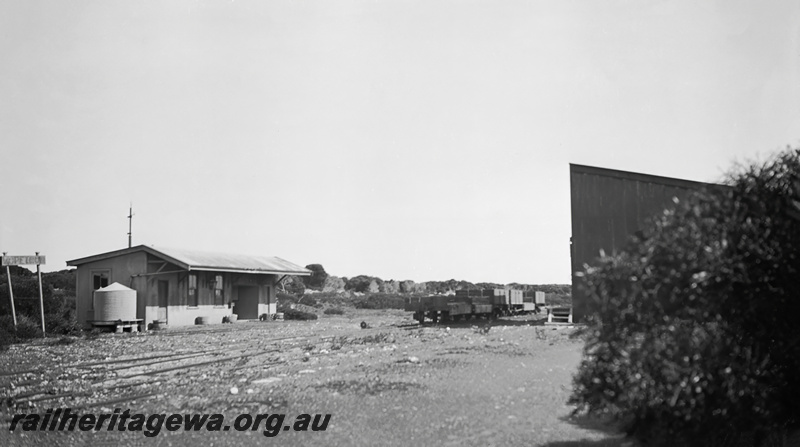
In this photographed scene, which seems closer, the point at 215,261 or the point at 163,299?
the point at 163,299

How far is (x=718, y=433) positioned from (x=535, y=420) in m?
2.37

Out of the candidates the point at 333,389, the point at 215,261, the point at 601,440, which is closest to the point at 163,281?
the point at 215,261

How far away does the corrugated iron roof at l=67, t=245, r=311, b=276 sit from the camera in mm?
24469

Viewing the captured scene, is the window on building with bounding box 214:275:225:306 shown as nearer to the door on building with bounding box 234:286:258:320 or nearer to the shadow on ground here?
the door on building with bounding box 234:286:258:320

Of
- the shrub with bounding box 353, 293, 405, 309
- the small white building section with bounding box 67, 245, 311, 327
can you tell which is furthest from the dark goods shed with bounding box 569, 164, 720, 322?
the shrub with bounding box 353, 293, 405, 309

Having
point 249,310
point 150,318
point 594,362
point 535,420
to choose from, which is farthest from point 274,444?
point 249,310

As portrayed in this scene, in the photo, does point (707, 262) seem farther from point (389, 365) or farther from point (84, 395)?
point (84, 395)

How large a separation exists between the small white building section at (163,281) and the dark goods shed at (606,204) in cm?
1751

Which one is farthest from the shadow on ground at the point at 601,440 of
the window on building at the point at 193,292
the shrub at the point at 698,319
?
Result: the window on building at the point at 193,292

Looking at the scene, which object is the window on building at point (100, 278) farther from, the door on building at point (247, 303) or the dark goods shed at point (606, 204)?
the dark goods shed at point (606, 204)

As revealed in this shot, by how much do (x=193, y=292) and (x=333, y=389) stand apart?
18.9 metres

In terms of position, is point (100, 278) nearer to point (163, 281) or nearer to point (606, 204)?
point (163, 281)

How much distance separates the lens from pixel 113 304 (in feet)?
73.3

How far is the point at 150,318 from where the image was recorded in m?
23.9
